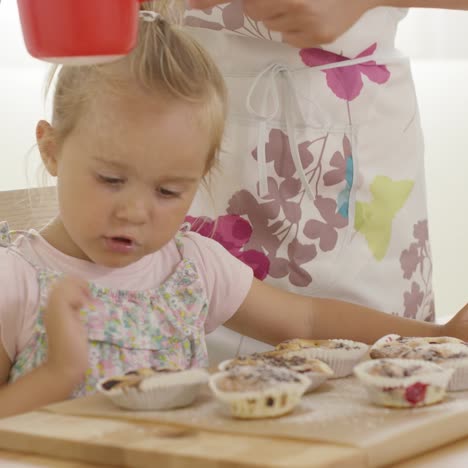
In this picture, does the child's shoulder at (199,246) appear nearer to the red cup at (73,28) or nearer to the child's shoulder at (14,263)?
the child's shoulder at (14,263)

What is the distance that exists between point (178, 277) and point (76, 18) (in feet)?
2.05

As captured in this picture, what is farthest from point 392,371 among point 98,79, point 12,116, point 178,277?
point 12,116

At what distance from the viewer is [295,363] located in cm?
112

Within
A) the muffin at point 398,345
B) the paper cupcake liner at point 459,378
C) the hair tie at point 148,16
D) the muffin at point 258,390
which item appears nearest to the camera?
the muffin at point 258,390

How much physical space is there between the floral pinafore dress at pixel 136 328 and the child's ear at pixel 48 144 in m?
0.10

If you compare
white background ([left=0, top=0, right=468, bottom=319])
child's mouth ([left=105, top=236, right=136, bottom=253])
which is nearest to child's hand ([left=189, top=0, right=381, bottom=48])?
child's mouth ([left=105, top=236, right=136, bottom=253])

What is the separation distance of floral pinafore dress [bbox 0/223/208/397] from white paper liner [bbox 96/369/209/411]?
0.73 feet

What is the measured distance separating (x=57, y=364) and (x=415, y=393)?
1.22ft

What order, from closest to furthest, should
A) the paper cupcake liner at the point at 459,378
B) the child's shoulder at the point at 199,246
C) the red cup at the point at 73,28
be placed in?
the red cup at the point at 73,28, the paper cupcake liner at the point at 459,378, the child's shoulder at the point at 199,246

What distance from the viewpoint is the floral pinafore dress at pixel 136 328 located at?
122 cm

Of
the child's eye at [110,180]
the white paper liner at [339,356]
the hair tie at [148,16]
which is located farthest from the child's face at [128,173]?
the white paper liner at [339,356]

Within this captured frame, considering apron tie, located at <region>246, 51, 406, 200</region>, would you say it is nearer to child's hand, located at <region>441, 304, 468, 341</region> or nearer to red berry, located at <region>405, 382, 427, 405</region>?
child's hand, located at <region>441, 304, 468, 341</region>

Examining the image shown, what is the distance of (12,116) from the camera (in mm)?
2242

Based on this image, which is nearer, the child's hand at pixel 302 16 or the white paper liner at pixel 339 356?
the child's hand at pixel 302 16
